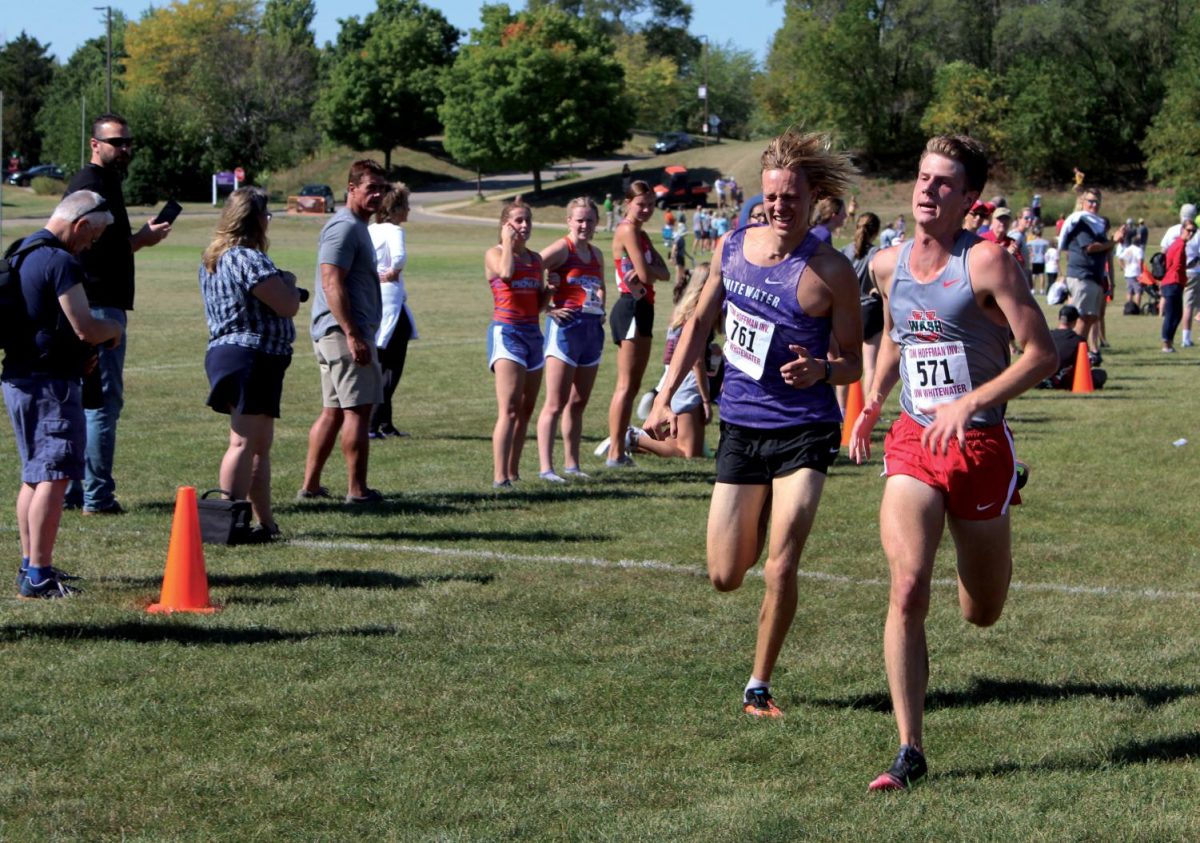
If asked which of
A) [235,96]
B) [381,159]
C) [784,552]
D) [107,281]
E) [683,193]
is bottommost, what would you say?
[784,552]

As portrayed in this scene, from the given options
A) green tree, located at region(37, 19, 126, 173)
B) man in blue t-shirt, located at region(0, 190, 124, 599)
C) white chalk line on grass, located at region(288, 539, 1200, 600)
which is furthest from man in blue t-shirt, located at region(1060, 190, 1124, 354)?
Answer: green tree, located at region(37, 19, 126, 173)

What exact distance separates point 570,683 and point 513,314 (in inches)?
189

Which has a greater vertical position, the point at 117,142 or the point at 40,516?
the point at 117,142

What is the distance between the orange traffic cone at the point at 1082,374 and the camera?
16953 mm

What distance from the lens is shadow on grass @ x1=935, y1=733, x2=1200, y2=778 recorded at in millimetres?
5059

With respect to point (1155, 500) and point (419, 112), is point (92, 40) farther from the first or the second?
point (1155, 500)

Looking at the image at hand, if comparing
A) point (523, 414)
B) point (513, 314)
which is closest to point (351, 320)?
point (513, 314)

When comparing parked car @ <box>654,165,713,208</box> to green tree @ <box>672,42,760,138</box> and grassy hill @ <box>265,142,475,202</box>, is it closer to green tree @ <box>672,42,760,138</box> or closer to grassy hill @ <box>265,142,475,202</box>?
grassy hill @ <box>265,142,475,202</box>

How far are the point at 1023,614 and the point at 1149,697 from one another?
4.53 feet

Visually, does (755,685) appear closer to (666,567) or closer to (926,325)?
(926,325)

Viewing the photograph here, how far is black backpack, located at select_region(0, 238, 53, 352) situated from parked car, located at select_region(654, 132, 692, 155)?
10324 centimetres

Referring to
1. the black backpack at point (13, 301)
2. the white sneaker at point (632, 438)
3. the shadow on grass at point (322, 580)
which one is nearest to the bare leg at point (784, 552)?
the shadow on grass at point (322, 580)

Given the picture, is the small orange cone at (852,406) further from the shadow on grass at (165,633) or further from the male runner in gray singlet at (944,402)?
the male runner in gray singlet at (944,402)

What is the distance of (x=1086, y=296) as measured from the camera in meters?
18.6
